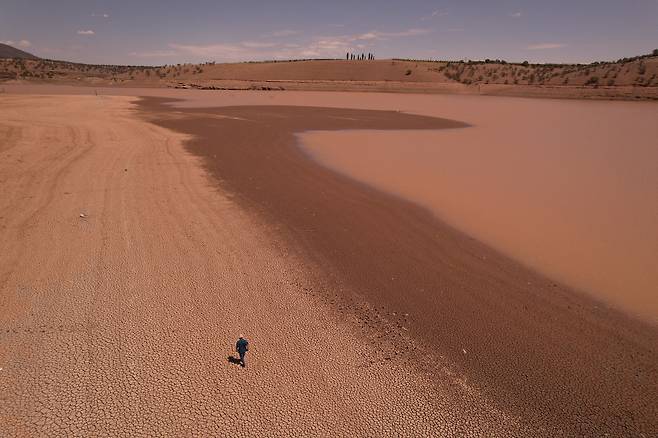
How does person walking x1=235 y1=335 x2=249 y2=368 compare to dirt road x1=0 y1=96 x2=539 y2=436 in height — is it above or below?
above

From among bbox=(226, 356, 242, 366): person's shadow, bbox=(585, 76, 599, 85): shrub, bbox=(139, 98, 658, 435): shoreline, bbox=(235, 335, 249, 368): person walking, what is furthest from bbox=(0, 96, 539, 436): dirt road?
bbox=(585, 76, 599, 85): shrub

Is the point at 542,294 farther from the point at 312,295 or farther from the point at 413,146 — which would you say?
the point at 413,146

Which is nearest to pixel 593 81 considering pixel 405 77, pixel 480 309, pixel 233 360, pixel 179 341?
pixel 405 77

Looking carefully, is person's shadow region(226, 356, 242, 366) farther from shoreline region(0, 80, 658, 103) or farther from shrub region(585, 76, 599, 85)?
shrub region(585, 76, 599, 85)

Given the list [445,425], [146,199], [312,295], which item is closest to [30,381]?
[312,295]

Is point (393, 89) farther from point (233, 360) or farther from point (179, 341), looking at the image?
point (233, 360)

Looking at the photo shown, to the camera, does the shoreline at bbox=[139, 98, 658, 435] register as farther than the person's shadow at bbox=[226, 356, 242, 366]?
No

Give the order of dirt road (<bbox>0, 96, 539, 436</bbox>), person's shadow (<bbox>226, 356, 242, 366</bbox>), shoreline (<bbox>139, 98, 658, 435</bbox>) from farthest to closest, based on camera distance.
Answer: person's shadow (<bbox>226, 356, 242, 366</bbox>) → shoreline (<bbox>139, 98, 658, 435</bbox>) → dirt road (<bbox>0, 96, 539, 436</bbox>)
